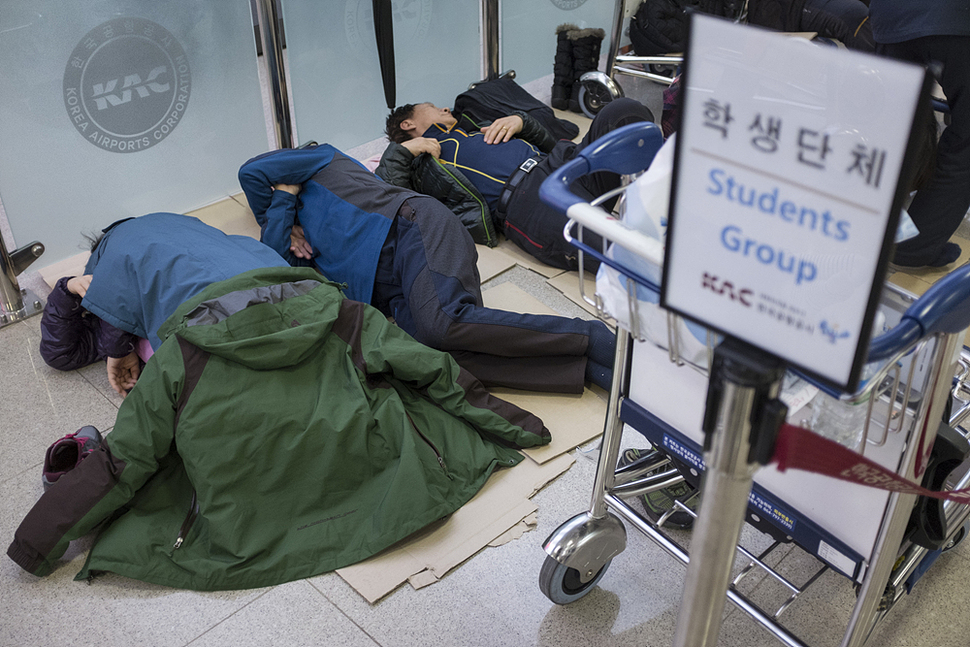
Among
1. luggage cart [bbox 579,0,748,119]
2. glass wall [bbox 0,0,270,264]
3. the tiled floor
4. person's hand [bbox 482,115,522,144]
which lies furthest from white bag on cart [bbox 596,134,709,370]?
luggage cart [bbox 579,0,748,119]

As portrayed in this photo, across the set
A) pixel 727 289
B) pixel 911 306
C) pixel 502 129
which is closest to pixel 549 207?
pixel 502 129

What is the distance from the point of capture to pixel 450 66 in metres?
4.13

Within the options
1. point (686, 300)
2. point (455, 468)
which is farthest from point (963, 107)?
point (686, 300)

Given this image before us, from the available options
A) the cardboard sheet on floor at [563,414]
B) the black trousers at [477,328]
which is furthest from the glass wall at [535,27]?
the cardboard sheet on floor at [563,414]

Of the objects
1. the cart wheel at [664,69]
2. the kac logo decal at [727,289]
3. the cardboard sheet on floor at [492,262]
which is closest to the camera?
the kac logo decal at [727,289]

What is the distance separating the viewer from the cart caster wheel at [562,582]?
5.69 feet

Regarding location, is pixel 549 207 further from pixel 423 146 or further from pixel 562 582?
pixel 562 582

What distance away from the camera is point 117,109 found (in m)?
3.04

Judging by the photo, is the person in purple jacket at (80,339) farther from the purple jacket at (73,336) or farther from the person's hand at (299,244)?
the person's hand at (299,244)

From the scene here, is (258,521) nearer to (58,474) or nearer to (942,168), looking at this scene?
(58,474)

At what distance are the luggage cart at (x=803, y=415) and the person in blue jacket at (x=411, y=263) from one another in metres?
0.78

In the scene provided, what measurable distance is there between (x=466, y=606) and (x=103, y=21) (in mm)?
2332

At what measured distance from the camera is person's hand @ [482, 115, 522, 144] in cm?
338

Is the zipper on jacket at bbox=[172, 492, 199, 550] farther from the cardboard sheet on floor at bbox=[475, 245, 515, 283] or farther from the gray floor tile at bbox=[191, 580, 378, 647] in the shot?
the cardboard sheet on floor at bbox=[475, 245, 515, 283]
